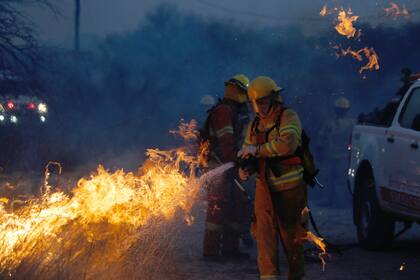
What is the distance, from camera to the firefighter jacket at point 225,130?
836cm

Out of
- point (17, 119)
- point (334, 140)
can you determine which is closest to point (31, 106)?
point (17, 119)

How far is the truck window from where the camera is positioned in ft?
28.4

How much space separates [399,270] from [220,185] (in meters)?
2.06

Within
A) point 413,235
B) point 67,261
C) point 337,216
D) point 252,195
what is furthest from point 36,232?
point 337,216

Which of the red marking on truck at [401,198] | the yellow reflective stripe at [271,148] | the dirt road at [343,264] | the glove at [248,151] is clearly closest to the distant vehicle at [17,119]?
the dirt road at [343,264]

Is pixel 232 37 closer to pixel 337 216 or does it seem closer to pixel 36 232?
pixel 337 216

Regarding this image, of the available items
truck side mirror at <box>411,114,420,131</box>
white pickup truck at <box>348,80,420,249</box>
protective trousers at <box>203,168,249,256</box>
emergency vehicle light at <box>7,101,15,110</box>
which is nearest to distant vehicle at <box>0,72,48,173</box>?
emergency vehicle light at <box>7,101,15,110</box>

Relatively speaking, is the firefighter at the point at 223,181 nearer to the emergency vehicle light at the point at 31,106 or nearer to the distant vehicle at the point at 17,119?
the distant vehicle at the point at 17,119

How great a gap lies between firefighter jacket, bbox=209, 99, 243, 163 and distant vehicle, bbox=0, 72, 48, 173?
822 cm

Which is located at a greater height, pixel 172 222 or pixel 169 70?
pixel 169 70

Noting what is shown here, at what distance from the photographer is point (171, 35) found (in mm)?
41781

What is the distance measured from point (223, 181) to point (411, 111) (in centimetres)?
221

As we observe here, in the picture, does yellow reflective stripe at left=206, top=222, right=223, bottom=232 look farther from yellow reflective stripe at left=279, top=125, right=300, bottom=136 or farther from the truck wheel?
yellow reflective stripe at left=279, top=125, right=300, bottom=136

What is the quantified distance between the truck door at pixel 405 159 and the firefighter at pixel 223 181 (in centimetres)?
168
